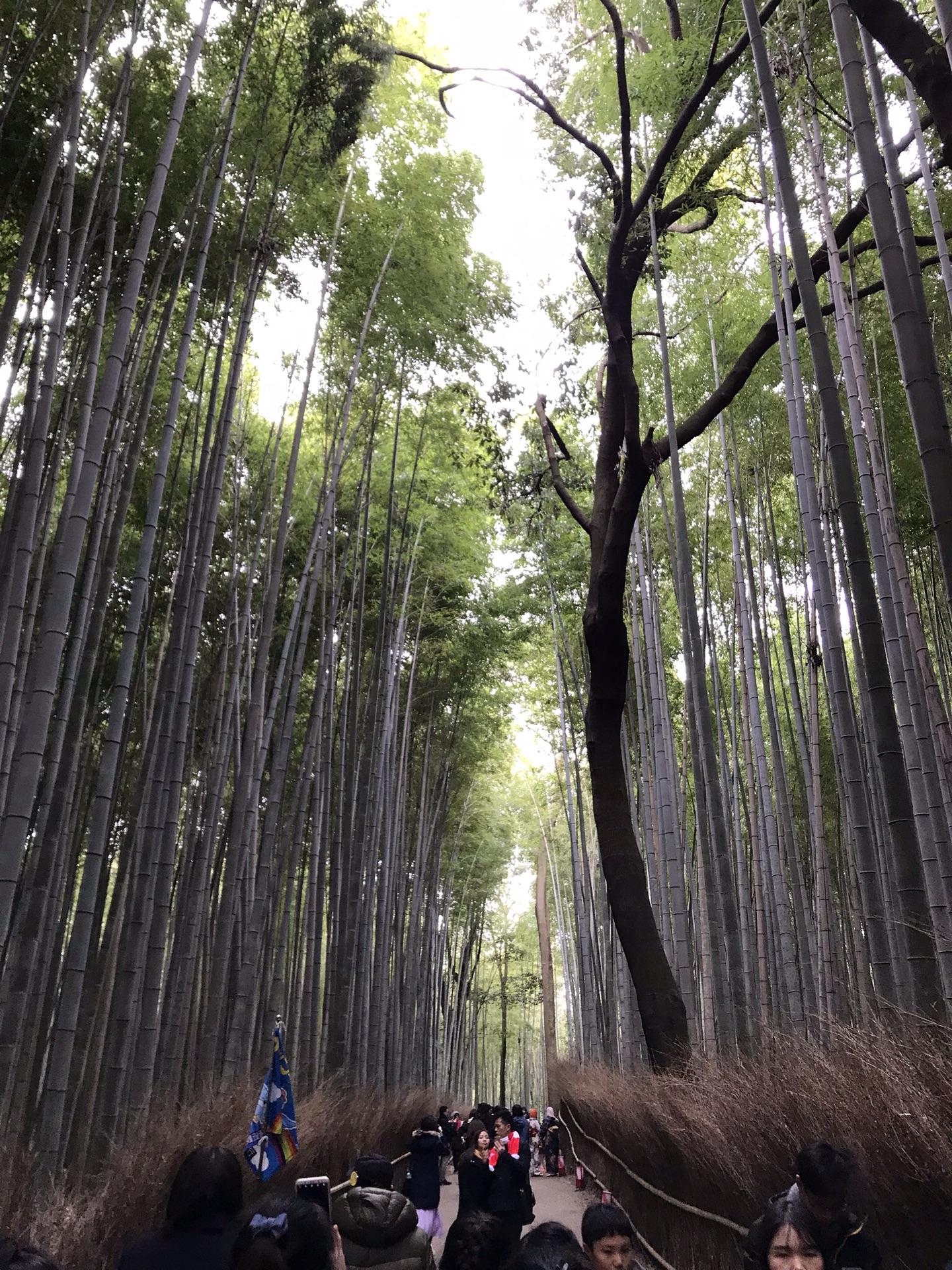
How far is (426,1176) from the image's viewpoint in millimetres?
4297

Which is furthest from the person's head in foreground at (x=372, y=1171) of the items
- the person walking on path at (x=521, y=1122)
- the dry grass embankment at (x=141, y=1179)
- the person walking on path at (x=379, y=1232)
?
the person walking on path at (x=521, y=1122)

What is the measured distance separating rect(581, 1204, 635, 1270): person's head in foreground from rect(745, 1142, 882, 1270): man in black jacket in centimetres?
21

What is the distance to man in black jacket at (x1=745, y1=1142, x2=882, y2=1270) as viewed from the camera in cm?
155

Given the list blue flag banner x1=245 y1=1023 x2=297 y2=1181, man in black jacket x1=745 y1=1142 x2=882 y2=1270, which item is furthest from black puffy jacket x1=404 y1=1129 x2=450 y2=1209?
man in black jacket x1=745 y1=1142 x2=882 y2=1270

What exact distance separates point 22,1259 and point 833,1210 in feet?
4.31

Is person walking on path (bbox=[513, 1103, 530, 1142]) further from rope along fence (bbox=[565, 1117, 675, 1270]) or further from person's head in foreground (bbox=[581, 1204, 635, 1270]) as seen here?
person's head in foreground (bbox=[581, 1204, 635, 1270])

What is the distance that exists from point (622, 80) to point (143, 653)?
3714mm

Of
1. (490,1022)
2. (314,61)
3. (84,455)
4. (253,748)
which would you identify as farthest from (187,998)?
(490,1022)

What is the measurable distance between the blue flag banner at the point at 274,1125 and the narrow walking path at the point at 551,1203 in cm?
221

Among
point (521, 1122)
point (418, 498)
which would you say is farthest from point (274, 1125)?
point (418, 498)

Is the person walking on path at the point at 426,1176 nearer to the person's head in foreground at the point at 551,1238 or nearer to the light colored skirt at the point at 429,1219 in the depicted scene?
the light colored skirt at the point at 429,1219

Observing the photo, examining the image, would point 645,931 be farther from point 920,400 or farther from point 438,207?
point 438,207

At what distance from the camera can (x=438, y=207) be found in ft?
19.2

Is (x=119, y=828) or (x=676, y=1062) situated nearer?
(x=676, y=1062)
